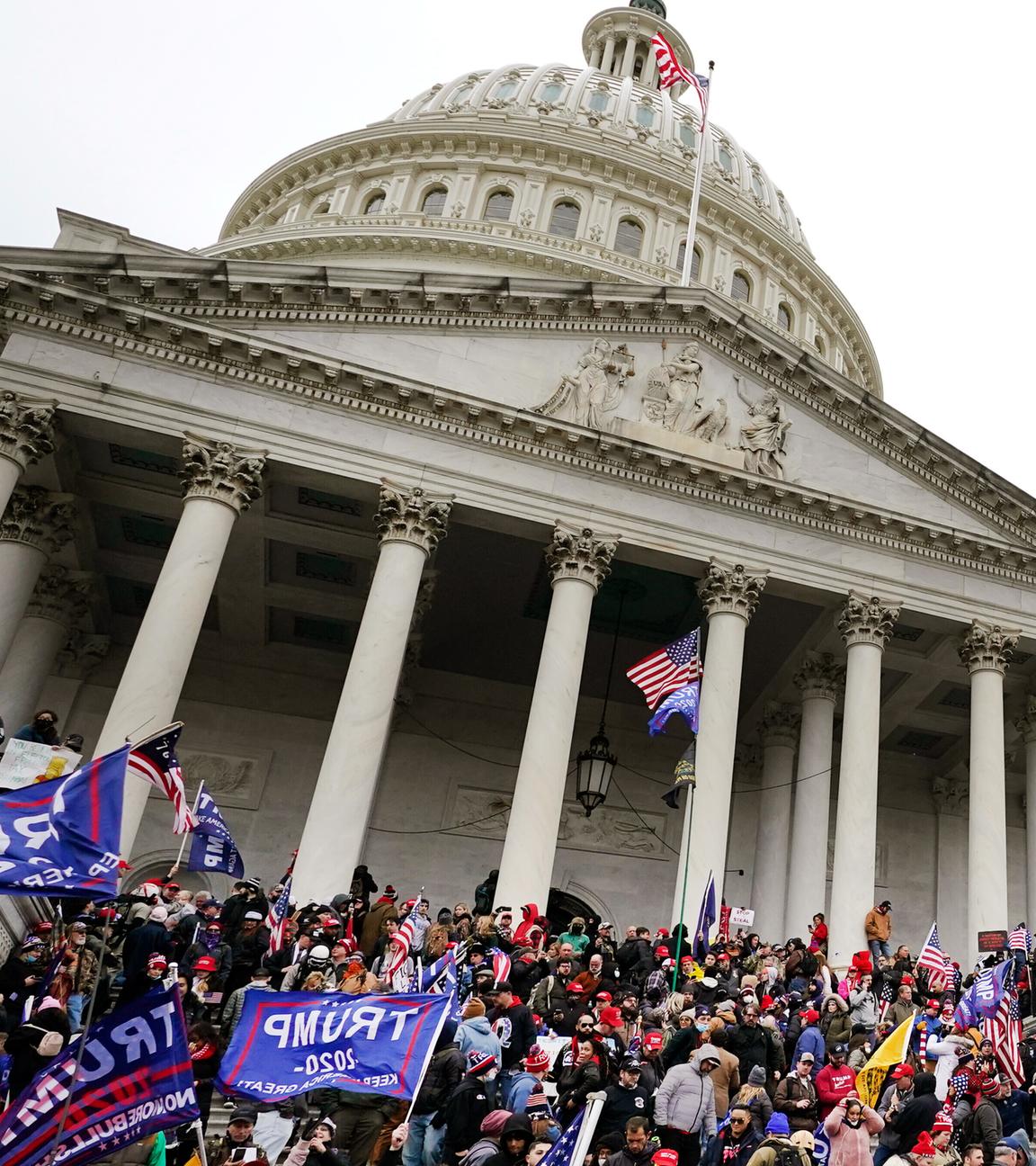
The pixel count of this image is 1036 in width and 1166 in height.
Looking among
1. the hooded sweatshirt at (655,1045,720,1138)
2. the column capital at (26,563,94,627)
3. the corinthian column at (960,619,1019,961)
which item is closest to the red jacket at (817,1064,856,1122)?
the hooded sweatshirt at (655,1045,720,1138)

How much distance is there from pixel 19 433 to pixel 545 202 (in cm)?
2973

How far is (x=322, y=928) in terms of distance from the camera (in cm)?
1397

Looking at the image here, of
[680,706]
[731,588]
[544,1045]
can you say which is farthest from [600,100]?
[544,1045]

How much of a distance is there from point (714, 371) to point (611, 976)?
1438 cm

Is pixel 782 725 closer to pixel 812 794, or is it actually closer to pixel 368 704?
pixel 812 794

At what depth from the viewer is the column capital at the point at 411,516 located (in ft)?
70.2

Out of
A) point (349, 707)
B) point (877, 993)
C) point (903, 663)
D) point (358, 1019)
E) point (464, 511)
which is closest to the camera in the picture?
point (358, 1019)

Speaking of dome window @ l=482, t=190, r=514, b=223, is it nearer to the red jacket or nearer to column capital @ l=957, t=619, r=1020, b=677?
column capital @ l=957, t=619, r=1020, b=677

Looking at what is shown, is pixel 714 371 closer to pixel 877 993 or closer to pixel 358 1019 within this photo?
pixel 877 993

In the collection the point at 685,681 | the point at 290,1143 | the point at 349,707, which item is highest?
the point at 685,681

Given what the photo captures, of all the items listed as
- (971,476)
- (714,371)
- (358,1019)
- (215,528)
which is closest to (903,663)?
(971,476)

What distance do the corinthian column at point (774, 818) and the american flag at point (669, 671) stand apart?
815 centimetres

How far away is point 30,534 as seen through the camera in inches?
893

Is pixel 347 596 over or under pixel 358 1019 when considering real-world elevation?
over
